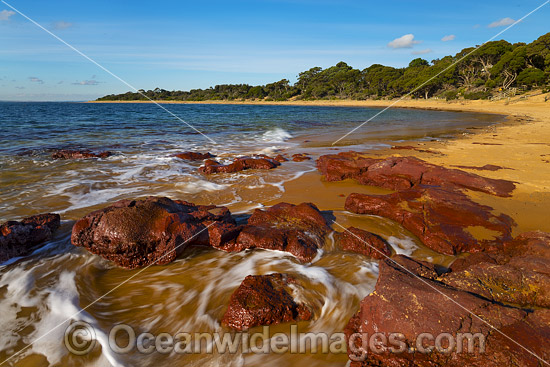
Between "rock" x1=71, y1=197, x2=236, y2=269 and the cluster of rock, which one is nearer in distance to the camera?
the cluster of rock

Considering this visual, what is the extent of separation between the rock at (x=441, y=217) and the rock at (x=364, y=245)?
2.44ft

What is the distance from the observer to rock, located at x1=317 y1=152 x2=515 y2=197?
5676mm

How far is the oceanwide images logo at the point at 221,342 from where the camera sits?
2354 mm

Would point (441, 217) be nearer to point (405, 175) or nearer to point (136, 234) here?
point (405, 175)

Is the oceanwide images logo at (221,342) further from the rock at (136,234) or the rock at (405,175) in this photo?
the rock at (405,175)

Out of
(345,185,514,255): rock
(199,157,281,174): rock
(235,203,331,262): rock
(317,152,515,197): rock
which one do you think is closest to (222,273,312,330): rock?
(235,203,331,262): rock

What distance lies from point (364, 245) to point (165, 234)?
109 inches

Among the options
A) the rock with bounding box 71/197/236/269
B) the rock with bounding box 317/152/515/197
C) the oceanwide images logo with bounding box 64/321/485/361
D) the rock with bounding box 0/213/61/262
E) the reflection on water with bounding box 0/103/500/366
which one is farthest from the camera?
the rock with bounding box 317/152/515/197

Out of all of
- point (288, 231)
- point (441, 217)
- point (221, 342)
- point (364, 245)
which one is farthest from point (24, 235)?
point (441, 217)

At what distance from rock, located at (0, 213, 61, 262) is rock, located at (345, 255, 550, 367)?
177 inches

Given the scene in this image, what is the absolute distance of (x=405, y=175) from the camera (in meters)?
6.42

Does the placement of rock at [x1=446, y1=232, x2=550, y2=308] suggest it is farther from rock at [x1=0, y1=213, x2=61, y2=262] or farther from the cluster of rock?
rock at [x1=0, y1=213, x2=61, y2=262]

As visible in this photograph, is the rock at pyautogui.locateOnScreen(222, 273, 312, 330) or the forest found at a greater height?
the forest

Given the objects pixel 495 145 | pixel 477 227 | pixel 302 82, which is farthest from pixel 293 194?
pixel 302 82
